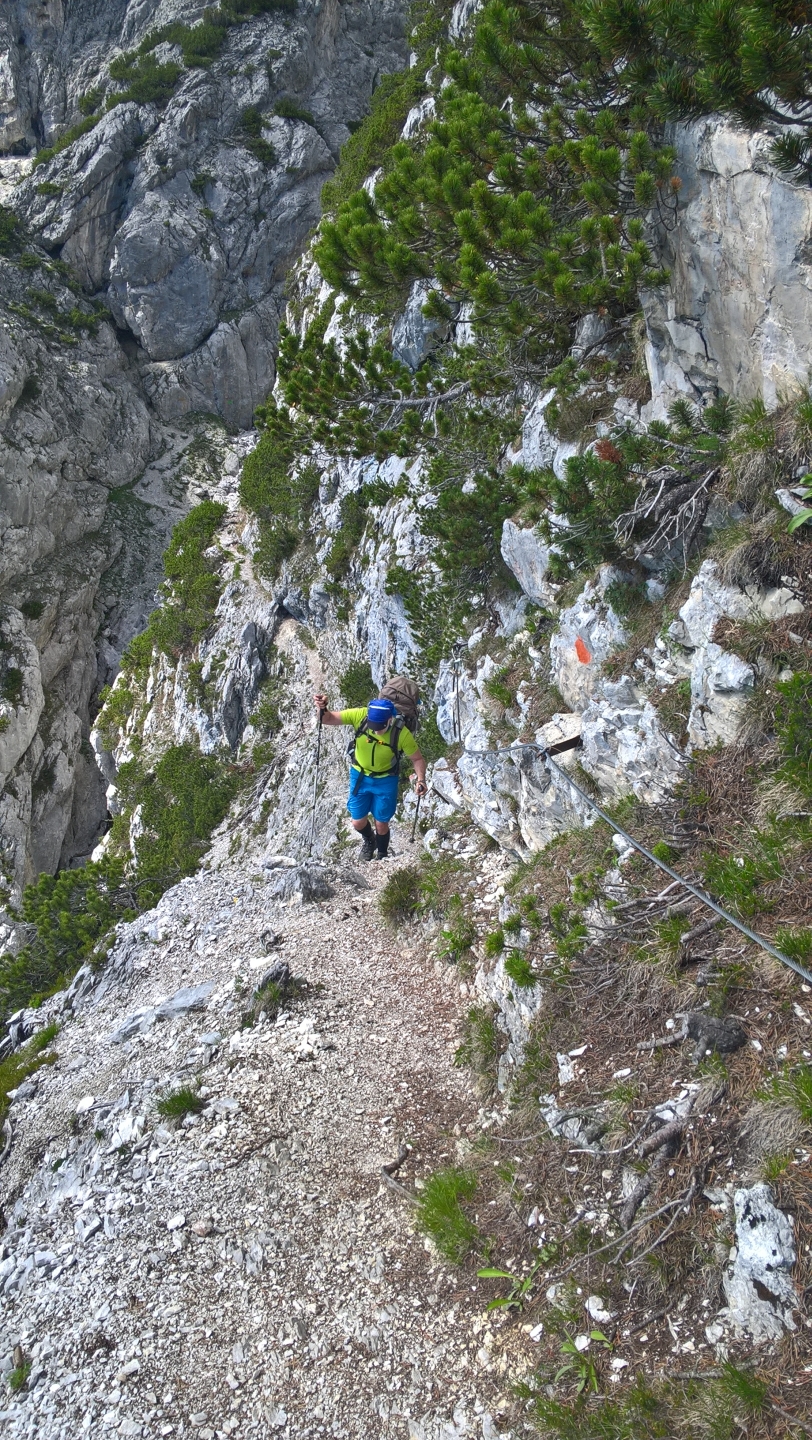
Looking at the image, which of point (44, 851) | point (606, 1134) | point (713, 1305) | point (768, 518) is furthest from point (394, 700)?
point (44, 851)

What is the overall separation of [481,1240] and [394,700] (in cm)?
507

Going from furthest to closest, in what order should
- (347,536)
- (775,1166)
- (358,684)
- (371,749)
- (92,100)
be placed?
1. (92,100)
2. (347,536)
3. (358,684)
4. (371,749)
5. (775,1166)

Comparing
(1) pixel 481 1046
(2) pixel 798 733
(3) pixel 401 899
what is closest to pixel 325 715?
(3) pixel 401 899

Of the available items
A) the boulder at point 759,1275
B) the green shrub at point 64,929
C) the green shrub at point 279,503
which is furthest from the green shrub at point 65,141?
the boulder at point 759,1275

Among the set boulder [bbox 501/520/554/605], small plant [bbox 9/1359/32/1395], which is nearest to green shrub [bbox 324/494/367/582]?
boulder [bbox 501/520/554/605]

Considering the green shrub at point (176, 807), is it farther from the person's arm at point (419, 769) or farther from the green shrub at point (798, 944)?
the green shrub at point (798, 944)

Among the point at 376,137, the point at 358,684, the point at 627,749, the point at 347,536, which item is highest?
the point at 376,137

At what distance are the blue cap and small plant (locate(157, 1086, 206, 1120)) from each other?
3991mm

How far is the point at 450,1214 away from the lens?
4391 mm

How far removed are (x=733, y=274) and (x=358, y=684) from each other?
12.0 meters

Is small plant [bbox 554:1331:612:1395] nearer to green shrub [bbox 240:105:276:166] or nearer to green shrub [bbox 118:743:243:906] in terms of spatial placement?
green shrub [bbox 118:743:243:906]

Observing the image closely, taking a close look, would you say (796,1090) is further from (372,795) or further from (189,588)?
(189,588)

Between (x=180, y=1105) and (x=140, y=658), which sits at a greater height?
(x=140, y=658)

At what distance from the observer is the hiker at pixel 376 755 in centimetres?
800
